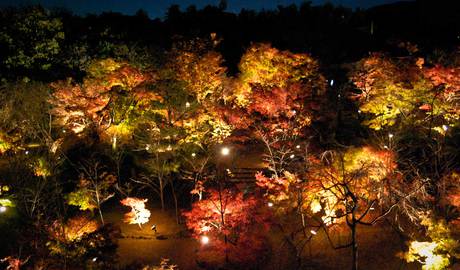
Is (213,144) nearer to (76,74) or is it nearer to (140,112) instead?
(140,112)

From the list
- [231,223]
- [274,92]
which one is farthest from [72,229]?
[274,92]

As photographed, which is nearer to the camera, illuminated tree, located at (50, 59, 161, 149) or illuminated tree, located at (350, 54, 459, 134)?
illuminated tree, located at (350, 54, 459, 134)

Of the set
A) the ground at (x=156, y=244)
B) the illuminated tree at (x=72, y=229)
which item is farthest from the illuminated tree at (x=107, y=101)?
the illuminated tree at (x=72, y=229)

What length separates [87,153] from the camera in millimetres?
25438

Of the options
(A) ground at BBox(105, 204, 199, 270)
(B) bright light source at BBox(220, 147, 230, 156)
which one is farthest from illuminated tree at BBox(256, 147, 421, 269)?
(A) ground at BBox(105, 204, 199, 270)

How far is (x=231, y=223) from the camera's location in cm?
1644

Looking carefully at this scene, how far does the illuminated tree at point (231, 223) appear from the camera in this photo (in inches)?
639

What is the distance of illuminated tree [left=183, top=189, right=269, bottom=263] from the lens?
16.2 meters

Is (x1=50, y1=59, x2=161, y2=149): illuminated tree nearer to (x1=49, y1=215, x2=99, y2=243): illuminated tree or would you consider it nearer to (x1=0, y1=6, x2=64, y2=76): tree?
(x1=0, y1=6, x2=64, y2=76): tree

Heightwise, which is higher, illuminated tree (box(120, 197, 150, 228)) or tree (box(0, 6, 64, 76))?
tree (box(0, 6, 64, 76))

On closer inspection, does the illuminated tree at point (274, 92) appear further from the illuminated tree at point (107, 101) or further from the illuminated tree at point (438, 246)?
the illuminated tree at point (438, 246)

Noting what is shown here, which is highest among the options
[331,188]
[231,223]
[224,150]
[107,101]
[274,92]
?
[274,92]

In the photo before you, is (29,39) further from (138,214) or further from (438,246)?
(438,246)

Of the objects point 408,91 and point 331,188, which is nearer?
point 331,188
